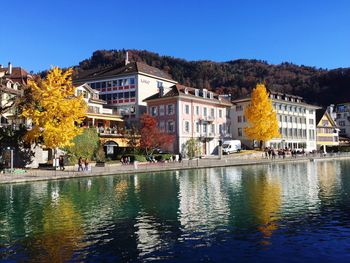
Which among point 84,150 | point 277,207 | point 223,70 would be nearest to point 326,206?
point 277,207

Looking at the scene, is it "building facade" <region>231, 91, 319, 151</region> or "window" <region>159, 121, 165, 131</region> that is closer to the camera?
"window" <region>159, 121, 165, 131</region>

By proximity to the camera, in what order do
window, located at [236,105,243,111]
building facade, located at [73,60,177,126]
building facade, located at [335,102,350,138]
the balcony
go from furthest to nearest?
building facade, located at [335,102,350,138] → window, located at [236,105,243,111] → building facade, located at [73,60,177,126] → the balcony

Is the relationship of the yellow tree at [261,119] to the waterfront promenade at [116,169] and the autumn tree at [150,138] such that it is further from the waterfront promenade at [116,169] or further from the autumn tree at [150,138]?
the autumn tree at [150,138]

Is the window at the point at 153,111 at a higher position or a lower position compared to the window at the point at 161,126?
higher

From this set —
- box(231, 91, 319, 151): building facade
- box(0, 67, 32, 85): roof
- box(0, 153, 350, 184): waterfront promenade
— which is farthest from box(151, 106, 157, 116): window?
box(0, 67, 32, 85): roof

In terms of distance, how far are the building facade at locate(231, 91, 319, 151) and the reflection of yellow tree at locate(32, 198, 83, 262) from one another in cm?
7214

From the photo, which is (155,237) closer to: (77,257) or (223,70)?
(77,257)

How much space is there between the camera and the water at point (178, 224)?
1437 cm

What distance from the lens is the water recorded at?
14.4m

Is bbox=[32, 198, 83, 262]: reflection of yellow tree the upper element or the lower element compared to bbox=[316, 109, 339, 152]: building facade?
lower

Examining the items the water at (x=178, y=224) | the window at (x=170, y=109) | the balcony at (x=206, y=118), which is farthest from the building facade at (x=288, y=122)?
the water at (x=178, y=224)

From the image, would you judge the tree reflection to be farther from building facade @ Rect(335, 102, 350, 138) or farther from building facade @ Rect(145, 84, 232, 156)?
building facade @ Rect(335, 102, 350, 138)

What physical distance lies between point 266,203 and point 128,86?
6208cm

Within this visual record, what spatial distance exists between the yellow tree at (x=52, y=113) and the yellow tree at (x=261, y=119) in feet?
144
